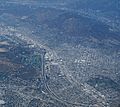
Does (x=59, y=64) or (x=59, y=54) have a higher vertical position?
(x=59, y=54)

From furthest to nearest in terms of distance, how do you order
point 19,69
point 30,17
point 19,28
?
1. point 30,17
2. point 19,28
3. point 19,69

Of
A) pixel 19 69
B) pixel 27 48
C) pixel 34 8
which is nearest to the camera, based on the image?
pixel 19 69

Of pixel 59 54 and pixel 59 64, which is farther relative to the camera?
pixel 59 54

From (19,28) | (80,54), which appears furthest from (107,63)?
(19,28)

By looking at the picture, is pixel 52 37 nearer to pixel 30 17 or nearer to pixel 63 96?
pixel 30 17

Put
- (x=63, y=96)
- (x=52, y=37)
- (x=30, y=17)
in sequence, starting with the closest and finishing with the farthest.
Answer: (x=63, y=96), (x=52, y=37), (x=30, y=17)

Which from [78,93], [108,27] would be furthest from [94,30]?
[78,93]

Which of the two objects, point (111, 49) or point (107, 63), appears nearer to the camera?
point (107, 63)

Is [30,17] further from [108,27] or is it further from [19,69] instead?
[19,69]

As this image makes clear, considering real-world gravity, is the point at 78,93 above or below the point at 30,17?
below
